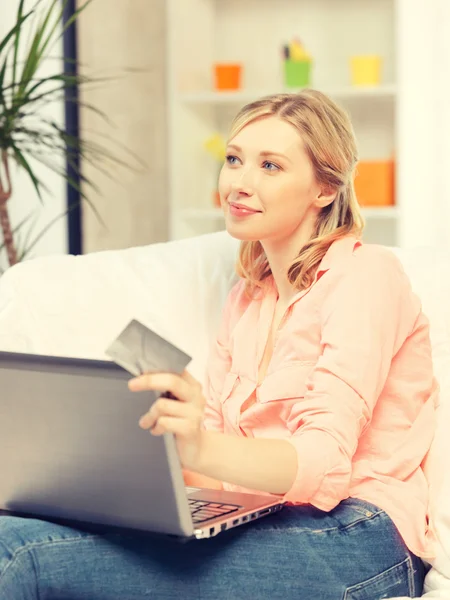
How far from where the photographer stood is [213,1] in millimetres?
3902

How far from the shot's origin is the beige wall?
10.8ft

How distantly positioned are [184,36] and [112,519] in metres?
2.78

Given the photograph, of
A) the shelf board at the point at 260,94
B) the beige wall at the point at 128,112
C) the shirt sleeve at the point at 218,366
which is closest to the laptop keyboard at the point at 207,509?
the shirt sleeve at the point at 218,366

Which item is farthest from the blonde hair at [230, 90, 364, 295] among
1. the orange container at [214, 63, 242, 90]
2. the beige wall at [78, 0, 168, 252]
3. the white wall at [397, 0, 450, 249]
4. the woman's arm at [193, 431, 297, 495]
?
the orange container at [214, 63, 242, 90]

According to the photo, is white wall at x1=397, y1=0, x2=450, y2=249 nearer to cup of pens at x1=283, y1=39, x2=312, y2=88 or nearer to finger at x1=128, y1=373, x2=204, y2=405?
cup of pens at x1=283, y1=39, x2=312, y2=88

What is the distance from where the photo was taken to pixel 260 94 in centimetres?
356

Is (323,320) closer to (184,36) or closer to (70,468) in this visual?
(70,468)

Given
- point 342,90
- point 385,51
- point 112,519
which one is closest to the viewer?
point 112,519

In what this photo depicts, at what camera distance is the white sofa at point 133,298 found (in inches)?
61.7

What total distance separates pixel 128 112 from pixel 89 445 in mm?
2625

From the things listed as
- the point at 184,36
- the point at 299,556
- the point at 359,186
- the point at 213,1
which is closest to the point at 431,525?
the point at 299,556

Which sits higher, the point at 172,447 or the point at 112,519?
the point at 172,447

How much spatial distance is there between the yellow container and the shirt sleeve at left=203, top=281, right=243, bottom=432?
6.84 ft

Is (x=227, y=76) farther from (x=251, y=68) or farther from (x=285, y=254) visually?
(x=285, y=254)
